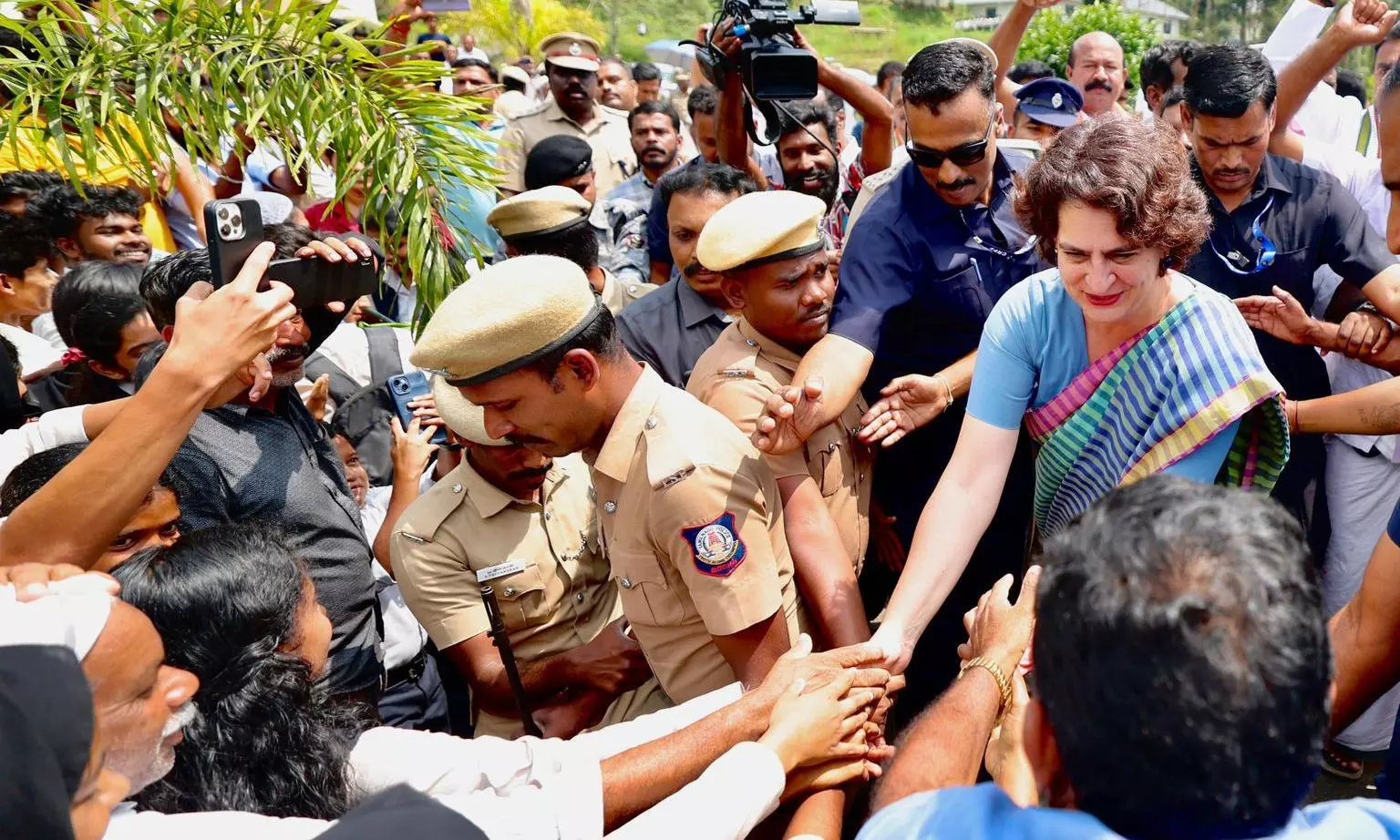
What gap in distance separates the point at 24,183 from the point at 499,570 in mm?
2944

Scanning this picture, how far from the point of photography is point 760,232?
2641 millimetres

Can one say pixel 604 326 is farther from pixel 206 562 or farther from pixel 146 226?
pixel 146 226

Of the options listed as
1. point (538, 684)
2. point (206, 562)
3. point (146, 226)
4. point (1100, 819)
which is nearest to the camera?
point (1100, 819)

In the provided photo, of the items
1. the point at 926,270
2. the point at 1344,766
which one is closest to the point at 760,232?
the point at 926,270

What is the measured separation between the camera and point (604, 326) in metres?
2.19

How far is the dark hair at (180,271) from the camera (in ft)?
8.63

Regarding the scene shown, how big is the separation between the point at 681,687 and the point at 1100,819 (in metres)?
1.32

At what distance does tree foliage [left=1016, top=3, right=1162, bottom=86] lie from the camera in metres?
12.9

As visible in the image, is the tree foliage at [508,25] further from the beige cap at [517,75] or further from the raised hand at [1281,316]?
the raised hand at [1281,316]

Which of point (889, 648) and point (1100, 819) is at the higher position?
point (1100, 819)

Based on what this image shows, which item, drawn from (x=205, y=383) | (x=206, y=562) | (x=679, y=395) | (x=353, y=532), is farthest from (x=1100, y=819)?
(x=353, y=532)

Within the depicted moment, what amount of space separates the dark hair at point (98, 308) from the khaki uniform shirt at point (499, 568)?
4.08ft

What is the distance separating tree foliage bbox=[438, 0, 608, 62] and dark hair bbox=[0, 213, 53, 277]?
Answer: 1818 cm

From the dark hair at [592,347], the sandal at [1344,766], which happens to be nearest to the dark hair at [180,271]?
the dark hair at [592,347]
